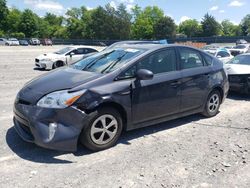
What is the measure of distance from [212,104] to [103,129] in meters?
2.89

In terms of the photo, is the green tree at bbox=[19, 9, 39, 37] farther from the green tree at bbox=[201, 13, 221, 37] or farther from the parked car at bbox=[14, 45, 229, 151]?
the parked car at bbox=[14, 45, 229, 151]

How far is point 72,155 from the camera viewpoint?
13.1ft

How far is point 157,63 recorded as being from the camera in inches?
191

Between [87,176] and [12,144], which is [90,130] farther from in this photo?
[12,144]

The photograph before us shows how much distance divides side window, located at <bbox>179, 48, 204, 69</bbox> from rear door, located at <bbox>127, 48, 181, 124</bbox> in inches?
9.1

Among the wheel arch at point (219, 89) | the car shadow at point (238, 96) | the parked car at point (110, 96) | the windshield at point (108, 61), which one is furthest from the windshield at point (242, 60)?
the windshield at point (108, 61)

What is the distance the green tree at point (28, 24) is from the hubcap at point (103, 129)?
290 ft

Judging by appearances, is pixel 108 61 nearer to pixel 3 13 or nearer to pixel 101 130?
pixel 101 130

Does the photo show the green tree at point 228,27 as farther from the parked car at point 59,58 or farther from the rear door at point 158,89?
the rear door at point 158,89

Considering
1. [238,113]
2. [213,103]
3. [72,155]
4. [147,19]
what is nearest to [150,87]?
[72,155]

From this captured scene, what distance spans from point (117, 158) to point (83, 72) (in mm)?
1505

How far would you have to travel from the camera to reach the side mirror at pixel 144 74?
170 inches

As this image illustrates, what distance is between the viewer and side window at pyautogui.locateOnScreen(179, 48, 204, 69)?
17.3 feet

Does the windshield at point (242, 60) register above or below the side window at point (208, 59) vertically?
below
